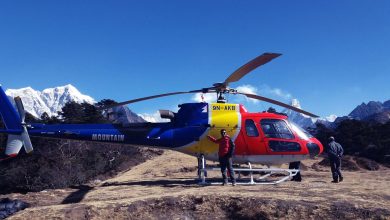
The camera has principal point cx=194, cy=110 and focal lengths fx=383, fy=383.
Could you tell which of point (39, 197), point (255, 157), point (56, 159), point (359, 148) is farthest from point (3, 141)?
point (359, 148)

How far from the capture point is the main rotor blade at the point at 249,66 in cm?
1060

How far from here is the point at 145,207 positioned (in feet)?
30.2

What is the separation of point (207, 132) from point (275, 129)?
2401 mm

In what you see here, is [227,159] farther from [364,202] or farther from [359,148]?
[359,148]

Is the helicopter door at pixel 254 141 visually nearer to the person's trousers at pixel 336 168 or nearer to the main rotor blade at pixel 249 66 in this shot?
the main rotor blade at pixel 249 66

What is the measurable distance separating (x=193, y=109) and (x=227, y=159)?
7.76 ft

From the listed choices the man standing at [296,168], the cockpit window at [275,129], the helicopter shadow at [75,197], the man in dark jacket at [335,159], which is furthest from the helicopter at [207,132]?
the helicopter shadow at [75,197]

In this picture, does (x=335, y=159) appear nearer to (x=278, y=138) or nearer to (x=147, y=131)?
(x=278, y=138)

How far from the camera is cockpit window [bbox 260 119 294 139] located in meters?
13.3

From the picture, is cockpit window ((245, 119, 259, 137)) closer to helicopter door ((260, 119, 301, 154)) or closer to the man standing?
helicopter door ((260, 119, 301, 154))

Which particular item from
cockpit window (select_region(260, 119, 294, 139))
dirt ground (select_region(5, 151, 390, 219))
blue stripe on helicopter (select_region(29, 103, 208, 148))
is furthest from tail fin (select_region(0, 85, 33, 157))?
cockpit window (select_region(260, 119, 294, 139))

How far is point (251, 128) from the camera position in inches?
525

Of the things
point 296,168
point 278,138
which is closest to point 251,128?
point 278,138

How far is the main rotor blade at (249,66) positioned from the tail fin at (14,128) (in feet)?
22.6
